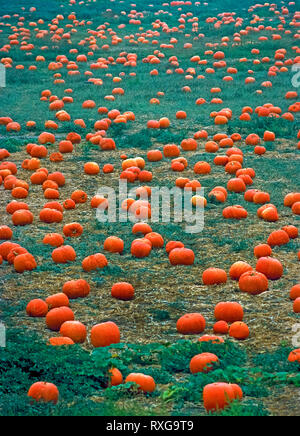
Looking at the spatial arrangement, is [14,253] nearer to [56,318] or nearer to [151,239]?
[151,239]

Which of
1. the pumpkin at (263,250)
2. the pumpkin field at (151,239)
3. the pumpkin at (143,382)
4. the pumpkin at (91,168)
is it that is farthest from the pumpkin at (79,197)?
the pumpkin at (143,382)

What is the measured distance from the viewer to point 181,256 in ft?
24.4

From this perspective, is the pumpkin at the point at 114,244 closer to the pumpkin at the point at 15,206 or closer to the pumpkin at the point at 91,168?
the pumpkin at the point at 15,206

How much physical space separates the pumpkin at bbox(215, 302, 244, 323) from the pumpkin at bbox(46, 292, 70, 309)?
138 centimetres

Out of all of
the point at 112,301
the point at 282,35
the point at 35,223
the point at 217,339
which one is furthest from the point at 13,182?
the point at 282,35

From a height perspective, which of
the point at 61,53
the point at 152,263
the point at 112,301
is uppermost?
the point at 61,53

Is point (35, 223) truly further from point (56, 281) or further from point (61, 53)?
point (61, 53)

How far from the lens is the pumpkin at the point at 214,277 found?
22.8 ft

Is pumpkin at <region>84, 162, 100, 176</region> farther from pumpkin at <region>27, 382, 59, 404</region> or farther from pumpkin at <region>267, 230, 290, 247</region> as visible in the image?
pumpkin at <region>27, 382, 59, 404</region>

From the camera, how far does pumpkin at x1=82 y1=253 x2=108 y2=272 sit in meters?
7.30

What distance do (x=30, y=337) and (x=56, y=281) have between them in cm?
146

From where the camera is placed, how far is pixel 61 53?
21609mm

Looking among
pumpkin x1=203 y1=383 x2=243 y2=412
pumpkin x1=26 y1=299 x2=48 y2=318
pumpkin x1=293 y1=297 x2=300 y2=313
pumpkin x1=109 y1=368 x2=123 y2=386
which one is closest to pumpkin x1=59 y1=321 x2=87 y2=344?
pumpkin x1=26 y1=299 x2=48 y2=318

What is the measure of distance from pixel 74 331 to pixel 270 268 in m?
2.27
